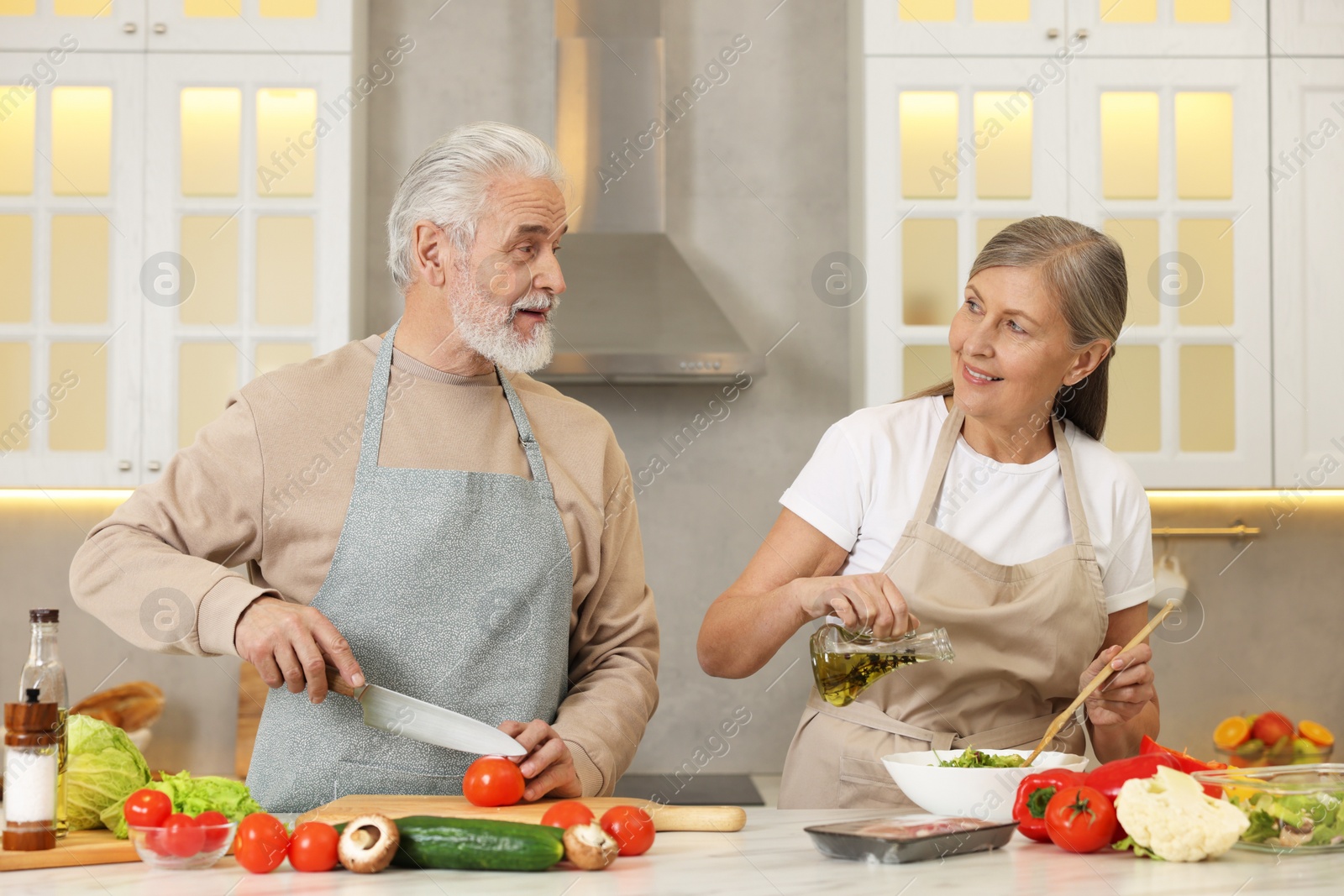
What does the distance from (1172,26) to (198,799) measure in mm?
2655

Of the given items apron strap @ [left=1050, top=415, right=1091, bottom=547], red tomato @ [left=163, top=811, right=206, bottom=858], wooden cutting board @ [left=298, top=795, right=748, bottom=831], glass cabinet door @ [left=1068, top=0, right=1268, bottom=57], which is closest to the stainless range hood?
glass cabinet door @ [left=1068, top=0, right=1268, bottom=57]

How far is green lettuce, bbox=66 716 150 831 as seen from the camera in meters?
1.11

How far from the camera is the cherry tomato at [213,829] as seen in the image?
1.00 m

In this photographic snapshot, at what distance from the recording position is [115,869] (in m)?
1.02

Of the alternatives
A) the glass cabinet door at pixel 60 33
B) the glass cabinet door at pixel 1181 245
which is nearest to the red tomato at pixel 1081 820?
the glass cabinet door at pixel 1181 245

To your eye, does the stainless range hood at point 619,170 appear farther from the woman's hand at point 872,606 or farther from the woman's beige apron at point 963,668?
the woman's hand at point 872,606

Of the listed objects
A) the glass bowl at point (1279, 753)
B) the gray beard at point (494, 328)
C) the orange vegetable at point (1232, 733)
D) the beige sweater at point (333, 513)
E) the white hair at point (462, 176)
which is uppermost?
the white hair at point (462, 176)

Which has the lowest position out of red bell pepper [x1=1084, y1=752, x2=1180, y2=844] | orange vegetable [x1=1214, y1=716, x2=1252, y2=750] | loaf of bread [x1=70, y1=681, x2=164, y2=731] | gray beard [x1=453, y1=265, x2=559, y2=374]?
orange vegetable [x1=1214, y1=716, x2=1252, y2=750]

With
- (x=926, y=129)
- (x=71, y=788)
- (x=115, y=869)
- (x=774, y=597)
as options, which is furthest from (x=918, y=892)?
(x=926, y=129)

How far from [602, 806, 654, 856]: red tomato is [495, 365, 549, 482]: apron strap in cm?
53

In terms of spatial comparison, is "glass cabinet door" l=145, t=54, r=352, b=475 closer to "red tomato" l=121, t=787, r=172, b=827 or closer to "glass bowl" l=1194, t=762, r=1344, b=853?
"red tomato" l=121, t=787, r=172, b=827

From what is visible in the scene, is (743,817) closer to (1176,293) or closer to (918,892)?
(918,892)

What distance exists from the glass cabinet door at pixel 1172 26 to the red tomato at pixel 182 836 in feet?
8.31

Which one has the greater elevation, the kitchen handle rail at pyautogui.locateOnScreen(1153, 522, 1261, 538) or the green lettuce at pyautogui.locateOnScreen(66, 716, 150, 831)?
the kitchen handle rail at pyautogui.locateOnScreen(1153, 522, 1261, 538)
